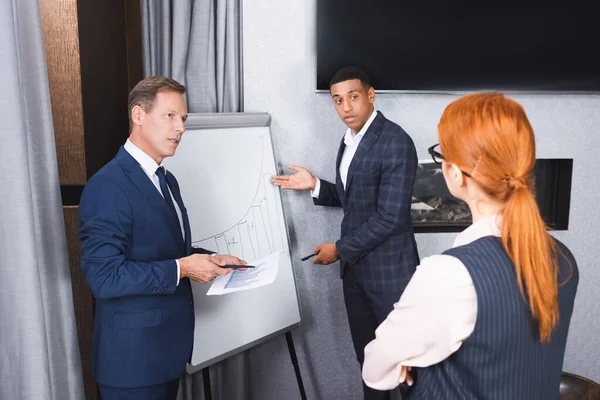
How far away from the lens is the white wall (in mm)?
2375

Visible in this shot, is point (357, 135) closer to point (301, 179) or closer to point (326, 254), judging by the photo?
point (301, 179)

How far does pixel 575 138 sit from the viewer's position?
264cm

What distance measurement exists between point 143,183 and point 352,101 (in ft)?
3.18

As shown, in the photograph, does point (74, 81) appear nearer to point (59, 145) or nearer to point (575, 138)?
point (59, 145)

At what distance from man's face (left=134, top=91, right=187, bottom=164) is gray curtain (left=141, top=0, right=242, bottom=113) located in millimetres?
744

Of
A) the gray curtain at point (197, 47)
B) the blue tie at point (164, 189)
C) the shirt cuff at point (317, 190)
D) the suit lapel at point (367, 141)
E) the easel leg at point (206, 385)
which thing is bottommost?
the easel leg at point (206, 385)

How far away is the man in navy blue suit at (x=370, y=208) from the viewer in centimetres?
198

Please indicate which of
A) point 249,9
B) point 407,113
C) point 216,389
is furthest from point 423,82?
point 216,389

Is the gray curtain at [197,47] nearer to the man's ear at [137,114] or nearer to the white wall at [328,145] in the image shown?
the white wall at [328,145]

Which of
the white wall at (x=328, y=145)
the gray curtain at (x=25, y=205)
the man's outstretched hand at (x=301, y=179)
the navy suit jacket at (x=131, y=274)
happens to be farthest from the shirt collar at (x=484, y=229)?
the white wall at (x=328, y=145)

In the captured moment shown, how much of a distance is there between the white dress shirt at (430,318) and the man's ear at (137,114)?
92cm

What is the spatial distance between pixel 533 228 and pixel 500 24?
1832 millimetres

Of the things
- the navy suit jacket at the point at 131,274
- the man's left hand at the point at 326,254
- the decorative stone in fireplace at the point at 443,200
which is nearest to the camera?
the navy suit jacket at the point at 131,274

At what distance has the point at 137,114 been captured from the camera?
1507 mm
